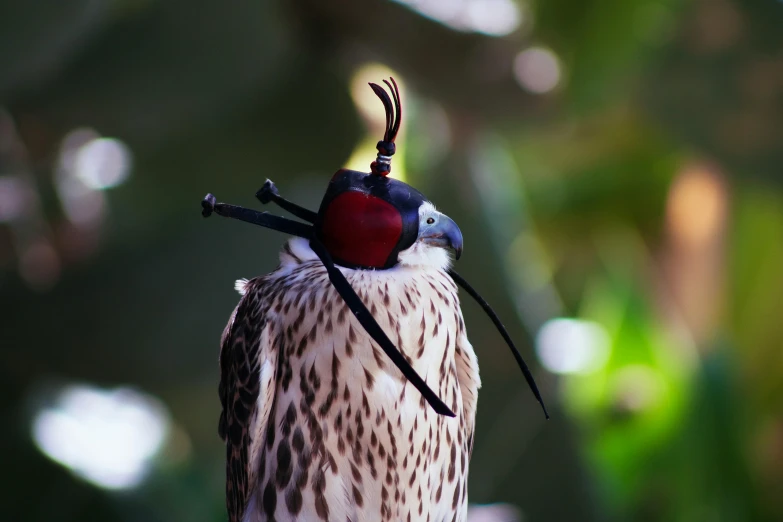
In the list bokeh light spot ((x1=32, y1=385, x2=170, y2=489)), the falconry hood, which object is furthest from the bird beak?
bokeh light spot ((x1=32, y1=385, x2=170, y2=489))

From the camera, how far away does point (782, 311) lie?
6.54ft

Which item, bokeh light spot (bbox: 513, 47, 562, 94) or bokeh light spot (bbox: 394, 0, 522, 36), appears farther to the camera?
bokeh light spot (bbox: 513, 47, 562, 94)

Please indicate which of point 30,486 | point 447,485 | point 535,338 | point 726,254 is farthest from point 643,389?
point 447,485

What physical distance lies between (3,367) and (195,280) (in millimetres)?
386

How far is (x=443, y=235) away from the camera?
46 centimetres

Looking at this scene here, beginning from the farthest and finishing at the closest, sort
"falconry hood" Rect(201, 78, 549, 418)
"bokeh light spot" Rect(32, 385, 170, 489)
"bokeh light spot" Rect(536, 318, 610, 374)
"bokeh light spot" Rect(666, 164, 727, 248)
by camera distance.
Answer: "bokeh light spot" Rect(666, 164, 727, 248)
"bokeh light spot" Rect(536, 318, 610, 374)
"bokeh light spot" Rect(32, 385, 170, 489)
"falconry hood" Rect(201, 78, 549, 418)

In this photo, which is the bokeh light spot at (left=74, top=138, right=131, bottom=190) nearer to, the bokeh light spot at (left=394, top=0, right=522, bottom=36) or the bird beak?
the bokeh light spot at (left=394, top=0, right=522, bottom=36)

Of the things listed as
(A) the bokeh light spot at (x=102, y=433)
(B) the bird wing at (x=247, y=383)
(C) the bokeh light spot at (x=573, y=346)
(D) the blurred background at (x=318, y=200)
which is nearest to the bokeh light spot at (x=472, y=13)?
(D) the blurred background at (x=318, y=200)

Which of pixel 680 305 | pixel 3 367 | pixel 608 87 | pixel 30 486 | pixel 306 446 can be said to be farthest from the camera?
pixel 680 305

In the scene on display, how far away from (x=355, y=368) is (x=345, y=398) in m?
0.02

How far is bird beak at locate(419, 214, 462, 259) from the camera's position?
46 centimetres

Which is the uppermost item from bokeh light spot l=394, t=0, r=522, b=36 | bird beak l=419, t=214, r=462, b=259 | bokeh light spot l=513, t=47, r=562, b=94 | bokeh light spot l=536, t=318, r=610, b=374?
bokeh light spot l=394, t=0, r=522, b=36

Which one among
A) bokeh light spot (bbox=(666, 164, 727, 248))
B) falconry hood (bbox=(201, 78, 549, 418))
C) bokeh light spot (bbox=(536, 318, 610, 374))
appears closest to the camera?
falconry hood (bbox=(201, 78, 549, 418))

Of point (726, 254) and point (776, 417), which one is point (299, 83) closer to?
point (726, 254)
